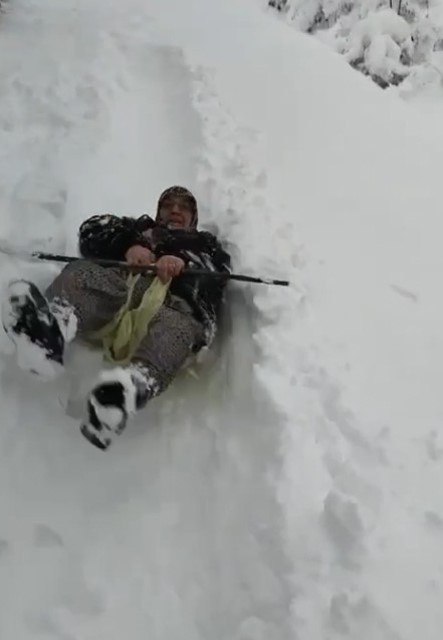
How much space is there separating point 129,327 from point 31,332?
0.40 m

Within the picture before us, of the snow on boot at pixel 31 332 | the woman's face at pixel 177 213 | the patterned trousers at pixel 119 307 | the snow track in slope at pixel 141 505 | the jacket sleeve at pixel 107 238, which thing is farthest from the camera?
the woman's face at pixel 177 213

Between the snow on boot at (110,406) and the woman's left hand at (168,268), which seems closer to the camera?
the snow on boot at (110,406)

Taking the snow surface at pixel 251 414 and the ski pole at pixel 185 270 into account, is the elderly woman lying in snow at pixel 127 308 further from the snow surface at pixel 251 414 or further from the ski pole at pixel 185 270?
the snow surface at pixel 251 414

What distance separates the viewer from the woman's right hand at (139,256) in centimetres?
346

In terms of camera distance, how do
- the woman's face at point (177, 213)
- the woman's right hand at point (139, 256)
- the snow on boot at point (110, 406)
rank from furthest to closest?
the woman's face at point (177, 213) → the woman's right hand at point (139, 256) → the snow on boot at point (110, 406)

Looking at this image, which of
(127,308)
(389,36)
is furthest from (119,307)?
(389,36)

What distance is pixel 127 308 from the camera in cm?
325

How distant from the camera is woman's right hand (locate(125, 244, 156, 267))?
136 inches

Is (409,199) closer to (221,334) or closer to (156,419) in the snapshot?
(221,334)

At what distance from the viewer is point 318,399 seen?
10.3 feet

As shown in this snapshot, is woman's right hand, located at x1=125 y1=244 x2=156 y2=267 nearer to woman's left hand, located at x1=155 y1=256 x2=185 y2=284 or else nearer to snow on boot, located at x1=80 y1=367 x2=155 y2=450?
woman's left hand, located at x1=155 y1=256 x2=185 y2=284

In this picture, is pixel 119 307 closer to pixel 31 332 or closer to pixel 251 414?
pixel 31 332

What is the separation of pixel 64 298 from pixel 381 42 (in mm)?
6244

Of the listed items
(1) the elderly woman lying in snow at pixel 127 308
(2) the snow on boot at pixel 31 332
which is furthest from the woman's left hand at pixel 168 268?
(2) the snow on boot at pixel 31 332
